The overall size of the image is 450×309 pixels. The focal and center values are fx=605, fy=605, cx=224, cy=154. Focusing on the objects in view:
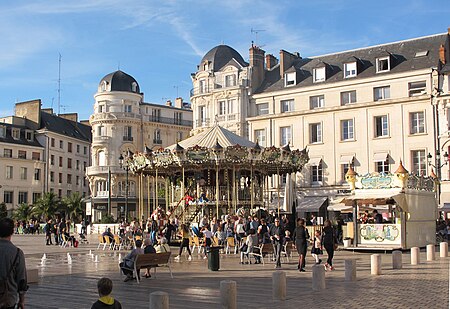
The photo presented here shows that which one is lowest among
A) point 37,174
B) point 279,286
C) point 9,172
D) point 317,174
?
point 279,286

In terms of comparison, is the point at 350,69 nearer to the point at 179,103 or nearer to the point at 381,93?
the point at 381,93

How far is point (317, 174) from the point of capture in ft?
159

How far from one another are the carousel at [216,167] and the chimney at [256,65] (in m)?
20.0

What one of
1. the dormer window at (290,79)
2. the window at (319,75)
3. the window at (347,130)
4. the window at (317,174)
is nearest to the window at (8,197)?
the dormer window at (290,79)

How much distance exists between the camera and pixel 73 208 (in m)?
57.6

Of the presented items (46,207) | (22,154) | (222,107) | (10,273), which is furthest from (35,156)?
(10,273)

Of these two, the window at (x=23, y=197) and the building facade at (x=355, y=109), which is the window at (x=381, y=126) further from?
the window at (x=23, y=197)

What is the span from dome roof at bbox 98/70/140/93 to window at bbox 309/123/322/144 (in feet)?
82.6

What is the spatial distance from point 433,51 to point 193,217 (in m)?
25.0

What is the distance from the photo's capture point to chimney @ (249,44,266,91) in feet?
173

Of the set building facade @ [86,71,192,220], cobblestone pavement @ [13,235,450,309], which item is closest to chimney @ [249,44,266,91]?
building facade @ [86,71,192,220]

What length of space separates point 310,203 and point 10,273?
41544 millimetres

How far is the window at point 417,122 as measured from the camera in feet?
144

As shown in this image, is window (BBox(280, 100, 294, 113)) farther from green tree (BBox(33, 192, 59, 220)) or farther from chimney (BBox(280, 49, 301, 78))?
green tree (BBox(33, 192, 59, 220))
